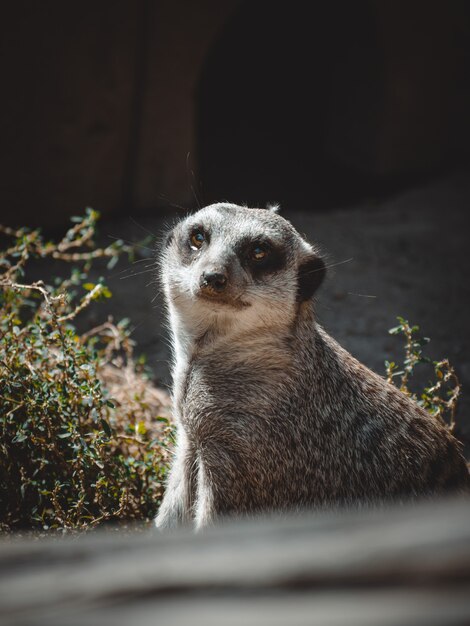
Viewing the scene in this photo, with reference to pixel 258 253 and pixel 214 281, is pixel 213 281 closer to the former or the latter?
pixel 214 281

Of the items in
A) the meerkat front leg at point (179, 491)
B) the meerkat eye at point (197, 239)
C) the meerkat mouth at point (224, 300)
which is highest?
the meerkat eye at point (197, 239)

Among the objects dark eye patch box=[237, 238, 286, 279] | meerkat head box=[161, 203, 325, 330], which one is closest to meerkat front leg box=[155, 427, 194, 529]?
meerkat head box=[161, 203, 325, 330]

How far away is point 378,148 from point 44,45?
13.2ft

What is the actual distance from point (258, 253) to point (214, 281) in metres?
0.32

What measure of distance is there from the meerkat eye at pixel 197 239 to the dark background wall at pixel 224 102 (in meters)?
3.17

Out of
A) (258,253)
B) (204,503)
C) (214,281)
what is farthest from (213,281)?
(204,503)

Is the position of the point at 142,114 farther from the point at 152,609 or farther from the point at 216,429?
the point at 152,609

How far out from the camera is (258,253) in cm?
290

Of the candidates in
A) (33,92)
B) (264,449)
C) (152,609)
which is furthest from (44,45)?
(152,609)

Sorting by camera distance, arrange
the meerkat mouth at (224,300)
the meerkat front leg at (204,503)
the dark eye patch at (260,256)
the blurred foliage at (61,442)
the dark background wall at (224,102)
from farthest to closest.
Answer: the dark background wall at (224,102) → the blurred foliage at (61,442) → the dark eye patch at (260,256) → the meerkat mouth at (224,300) → the meerkat front leg at (204,503)

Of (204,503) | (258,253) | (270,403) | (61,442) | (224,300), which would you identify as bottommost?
(61,442)

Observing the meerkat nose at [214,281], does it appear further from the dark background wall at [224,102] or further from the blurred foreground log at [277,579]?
the dark background wall at [224,102]

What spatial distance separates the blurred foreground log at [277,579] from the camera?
36.9 inches

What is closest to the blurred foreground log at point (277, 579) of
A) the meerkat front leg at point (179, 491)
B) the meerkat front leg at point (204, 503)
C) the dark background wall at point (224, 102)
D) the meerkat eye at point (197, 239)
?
the meerkat front leg at point (204, 503)
